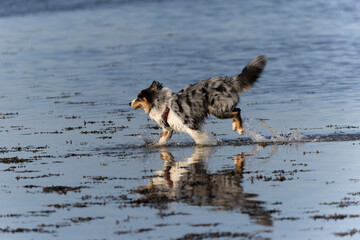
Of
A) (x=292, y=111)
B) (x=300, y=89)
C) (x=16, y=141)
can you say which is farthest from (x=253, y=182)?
(x=300, y=89)

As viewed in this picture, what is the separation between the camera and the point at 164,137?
15.7 metres

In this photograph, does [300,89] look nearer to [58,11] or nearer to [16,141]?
[16,141]

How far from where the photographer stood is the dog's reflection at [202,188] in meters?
9.84

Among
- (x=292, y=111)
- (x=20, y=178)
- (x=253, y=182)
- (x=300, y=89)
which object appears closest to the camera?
(x=253, y=182)

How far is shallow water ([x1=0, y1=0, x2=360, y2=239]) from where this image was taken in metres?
9.34

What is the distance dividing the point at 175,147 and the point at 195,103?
3.05ft

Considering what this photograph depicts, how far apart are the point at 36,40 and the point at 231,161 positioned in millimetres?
30435

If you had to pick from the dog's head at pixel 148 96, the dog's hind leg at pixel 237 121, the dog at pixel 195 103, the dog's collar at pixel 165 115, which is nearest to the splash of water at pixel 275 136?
the dog's hind leg at pixel 237 121

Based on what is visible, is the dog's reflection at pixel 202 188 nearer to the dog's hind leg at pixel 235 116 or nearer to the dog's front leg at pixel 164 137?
the dog's front leg at pixel 164 137

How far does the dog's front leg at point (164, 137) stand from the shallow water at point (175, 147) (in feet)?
0.55

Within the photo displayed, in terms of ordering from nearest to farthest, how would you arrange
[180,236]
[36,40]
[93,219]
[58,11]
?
[180,236] → [93,219] → [36,40] → [58,11]

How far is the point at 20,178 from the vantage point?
1228 cm

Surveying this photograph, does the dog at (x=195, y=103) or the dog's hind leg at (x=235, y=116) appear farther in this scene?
the dog's hind leg at (x=235, y=116)

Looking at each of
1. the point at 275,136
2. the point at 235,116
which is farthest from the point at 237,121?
the point at 275,136
